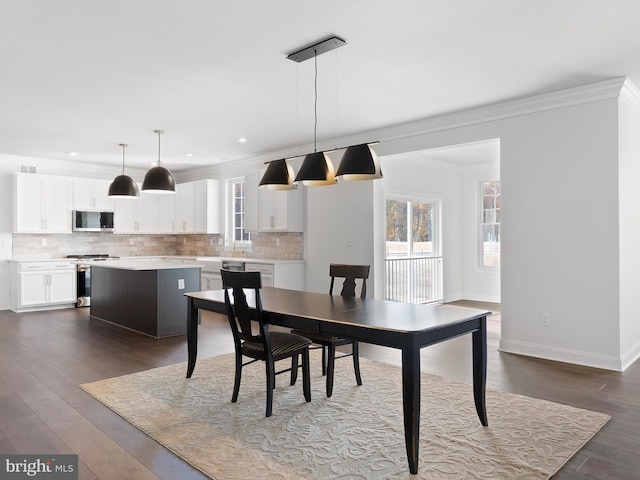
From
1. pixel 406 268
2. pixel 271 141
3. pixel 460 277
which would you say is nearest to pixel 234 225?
pixel 271 141

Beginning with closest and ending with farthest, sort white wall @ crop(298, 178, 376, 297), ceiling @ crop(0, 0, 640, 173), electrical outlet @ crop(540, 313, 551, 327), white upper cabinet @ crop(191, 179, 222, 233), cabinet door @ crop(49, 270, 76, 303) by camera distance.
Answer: ceiling @ crop(0, 0, 640, 173) → electrical outlet @ crop(540, 313, 551, 327) → white wall @ crop(298, 178, 376, 297) → cabinet door @ crop(49, 270, 76, 303) → white upper cabinet @ crop(191, 179, 222, 233)

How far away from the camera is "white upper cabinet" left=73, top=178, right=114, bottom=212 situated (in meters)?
8.20

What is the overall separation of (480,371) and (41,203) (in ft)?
25.1

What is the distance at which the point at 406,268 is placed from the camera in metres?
7.65

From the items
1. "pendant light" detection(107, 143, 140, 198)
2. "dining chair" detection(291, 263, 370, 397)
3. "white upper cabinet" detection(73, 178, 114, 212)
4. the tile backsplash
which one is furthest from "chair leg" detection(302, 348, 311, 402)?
"white upper cabinet" detection(73, 178, 114, 212)

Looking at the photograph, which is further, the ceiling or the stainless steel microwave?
the stainless steel microwave

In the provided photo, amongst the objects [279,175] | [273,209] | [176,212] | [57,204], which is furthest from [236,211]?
[279,175]

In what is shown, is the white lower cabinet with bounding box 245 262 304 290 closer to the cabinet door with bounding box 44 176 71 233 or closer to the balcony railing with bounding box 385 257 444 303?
the balcony railing with bounding box 385 257 444 303

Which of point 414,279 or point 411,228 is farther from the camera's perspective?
point 411,228

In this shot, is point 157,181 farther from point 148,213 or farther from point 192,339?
point 148,213

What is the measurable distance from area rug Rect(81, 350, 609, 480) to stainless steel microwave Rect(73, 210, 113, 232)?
5138 mm

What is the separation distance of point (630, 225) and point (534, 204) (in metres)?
0.91

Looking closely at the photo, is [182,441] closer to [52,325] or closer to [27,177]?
Result: [52,325]

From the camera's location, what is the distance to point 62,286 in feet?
25.4
